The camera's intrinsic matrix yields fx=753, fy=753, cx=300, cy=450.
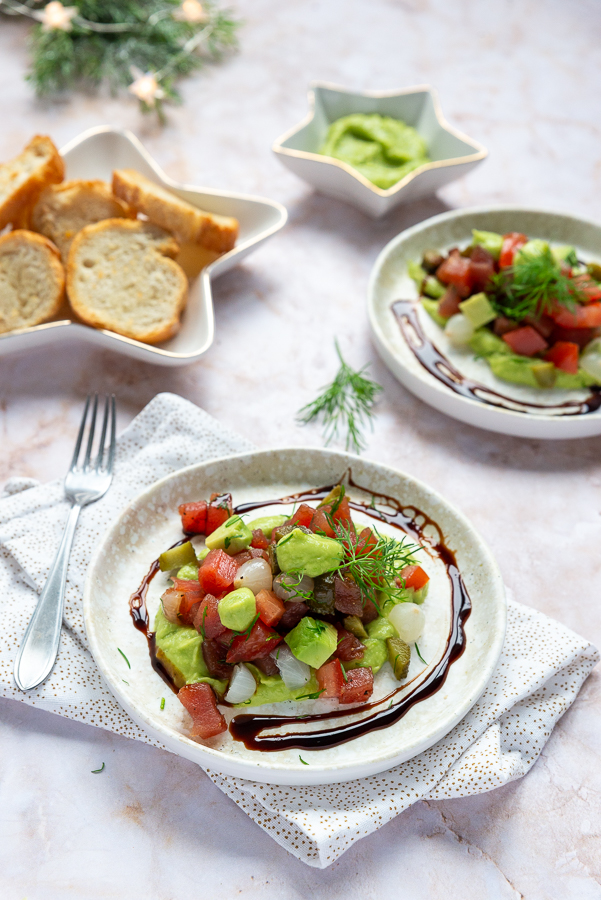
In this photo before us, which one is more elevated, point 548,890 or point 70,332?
point 70,332

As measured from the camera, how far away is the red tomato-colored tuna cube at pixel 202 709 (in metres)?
2.16

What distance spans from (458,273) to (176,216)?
1401 mm

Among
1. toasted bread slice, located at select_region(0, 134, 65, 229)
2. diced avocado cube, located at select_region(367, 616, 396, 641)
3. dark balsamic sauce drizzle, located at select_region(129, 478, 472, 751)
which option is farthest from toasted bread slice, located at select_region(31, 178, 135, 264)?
diced avocado cube, located at select_region(367, 616, 396, 641)

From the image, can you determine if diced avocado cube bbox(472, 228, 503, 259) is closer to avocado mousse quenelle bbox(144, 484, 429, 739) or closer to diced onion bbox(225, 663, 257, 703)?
avocado mousse quenelle bbox(144, 484, 429, 739)

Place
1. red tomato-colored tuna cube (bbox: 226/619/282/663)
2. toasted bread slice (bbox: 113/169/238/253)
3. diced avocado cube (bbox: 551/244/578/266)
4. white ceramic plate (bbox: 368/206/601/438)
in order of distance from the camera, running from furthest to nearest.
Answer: toasted bread slice (bbox: 113/169/238/253), diced avocado cube (bbox: 551/244/578/266), white ceramic plate (bbox: 368/206/601/438), red tomato-colored tuna cube (bbox: 226/619/282/663)

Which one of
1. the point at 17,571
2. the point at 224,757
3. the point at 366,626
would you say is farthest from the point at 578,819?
the point at 17,571

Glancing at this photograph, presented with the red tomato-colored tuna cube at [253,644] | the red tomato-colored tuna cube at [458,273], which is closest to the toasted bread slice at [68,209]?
the red tomato-colored tuna cube at [458,273]

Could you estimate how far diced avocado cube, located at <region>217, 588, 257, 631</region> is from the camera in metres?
2.20

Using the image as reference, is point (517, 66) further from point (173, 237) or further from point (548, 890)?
point (548, 890)

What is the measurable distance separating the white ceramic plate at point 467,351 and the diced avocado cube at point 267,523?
41.8 inches

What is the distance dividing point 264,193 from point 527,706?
337 centimetres

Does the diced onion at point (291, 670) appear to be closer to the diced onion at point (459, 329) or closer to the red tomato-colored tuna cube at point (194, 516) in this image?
the red tomato-colored tuna cube at point (194, 516)

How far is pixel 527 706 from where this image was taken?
7.98ft

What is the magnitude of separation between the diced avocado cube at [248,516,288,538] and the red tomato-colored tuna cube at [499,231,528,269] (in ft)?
5.96
